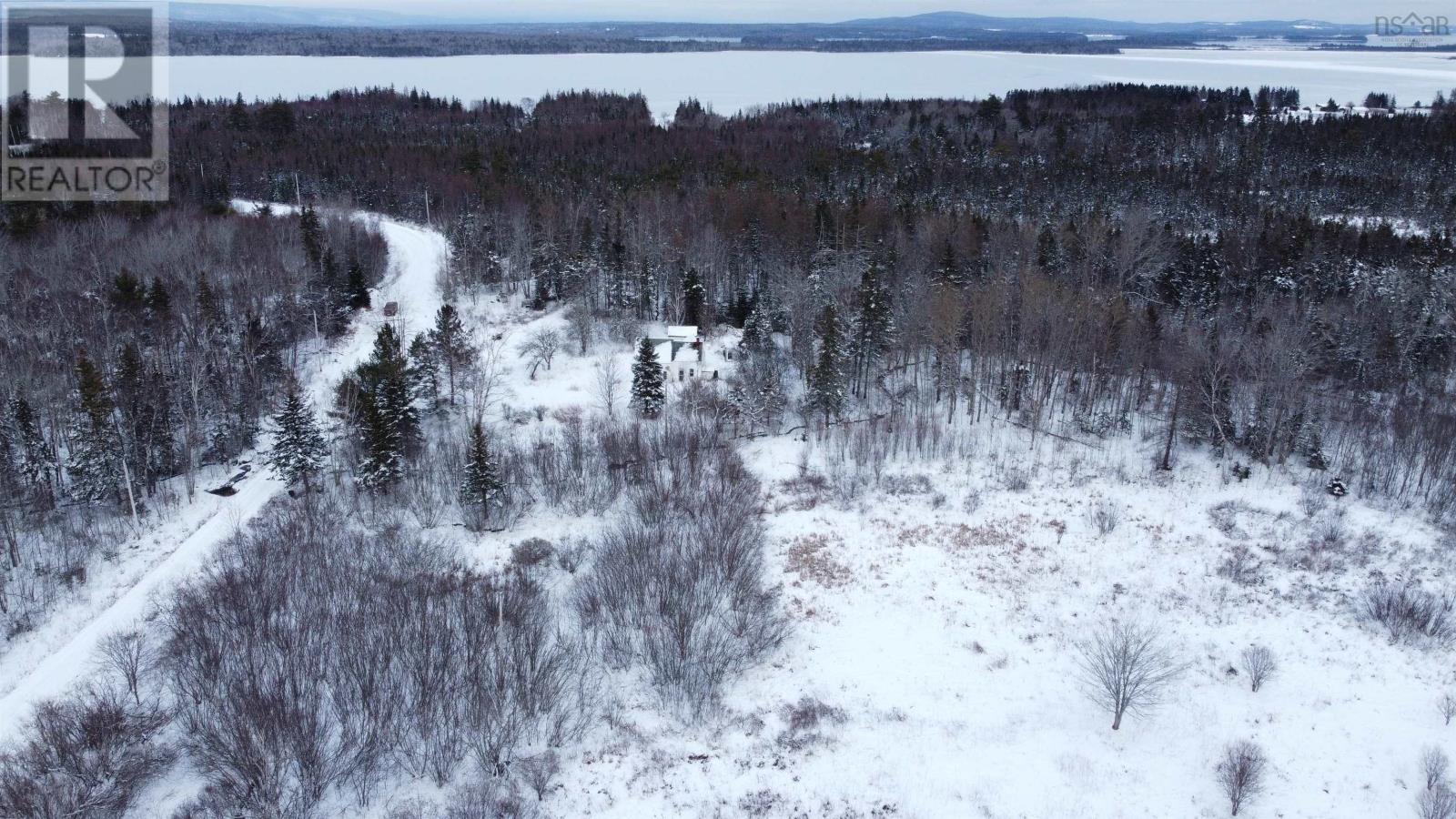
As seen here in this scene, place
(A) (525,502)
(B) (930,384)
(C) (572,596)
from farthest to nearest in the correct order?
(B) (930,384) < (A) (525,502) < (C) (572,596)

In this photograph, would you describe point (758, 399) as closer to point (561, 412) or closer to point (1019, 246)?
point (561, 412)

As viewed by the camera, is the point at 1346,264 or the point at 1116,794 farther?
the point at 1346,264

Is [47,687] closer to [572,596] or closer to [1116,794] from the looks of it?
[572,596]

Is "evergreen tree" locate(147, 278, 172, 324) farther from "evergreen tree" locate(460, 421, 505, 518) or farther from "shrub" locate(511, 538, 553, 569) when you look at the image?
"shrub" locate(511, 538, 553, 569)

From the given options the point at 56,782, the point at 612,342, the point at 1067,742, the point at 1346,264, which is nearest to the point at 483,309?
the point at 612,342

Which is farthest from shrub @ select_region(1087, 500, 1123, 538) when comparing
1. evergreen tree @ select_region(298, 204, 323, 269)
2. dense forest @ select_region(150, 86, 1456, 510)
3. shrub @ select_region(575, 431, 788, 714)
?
evergreen tree @ select_region(298, 204, 323, 269)

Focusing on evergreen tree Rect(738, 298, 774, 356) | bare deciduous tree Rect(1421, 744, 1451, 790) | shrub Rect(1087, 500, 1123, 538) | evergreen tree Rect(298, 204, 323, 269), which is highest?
evergreen tree Rect(298, 204, 323, 269)

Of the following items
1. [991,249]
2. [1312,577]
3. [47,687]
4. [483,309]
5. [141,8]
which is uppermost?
[141,8]

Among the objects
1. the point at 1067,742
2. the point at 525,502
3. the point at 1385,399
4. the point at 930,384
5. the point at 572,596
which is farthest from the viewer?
the point at 930,384
